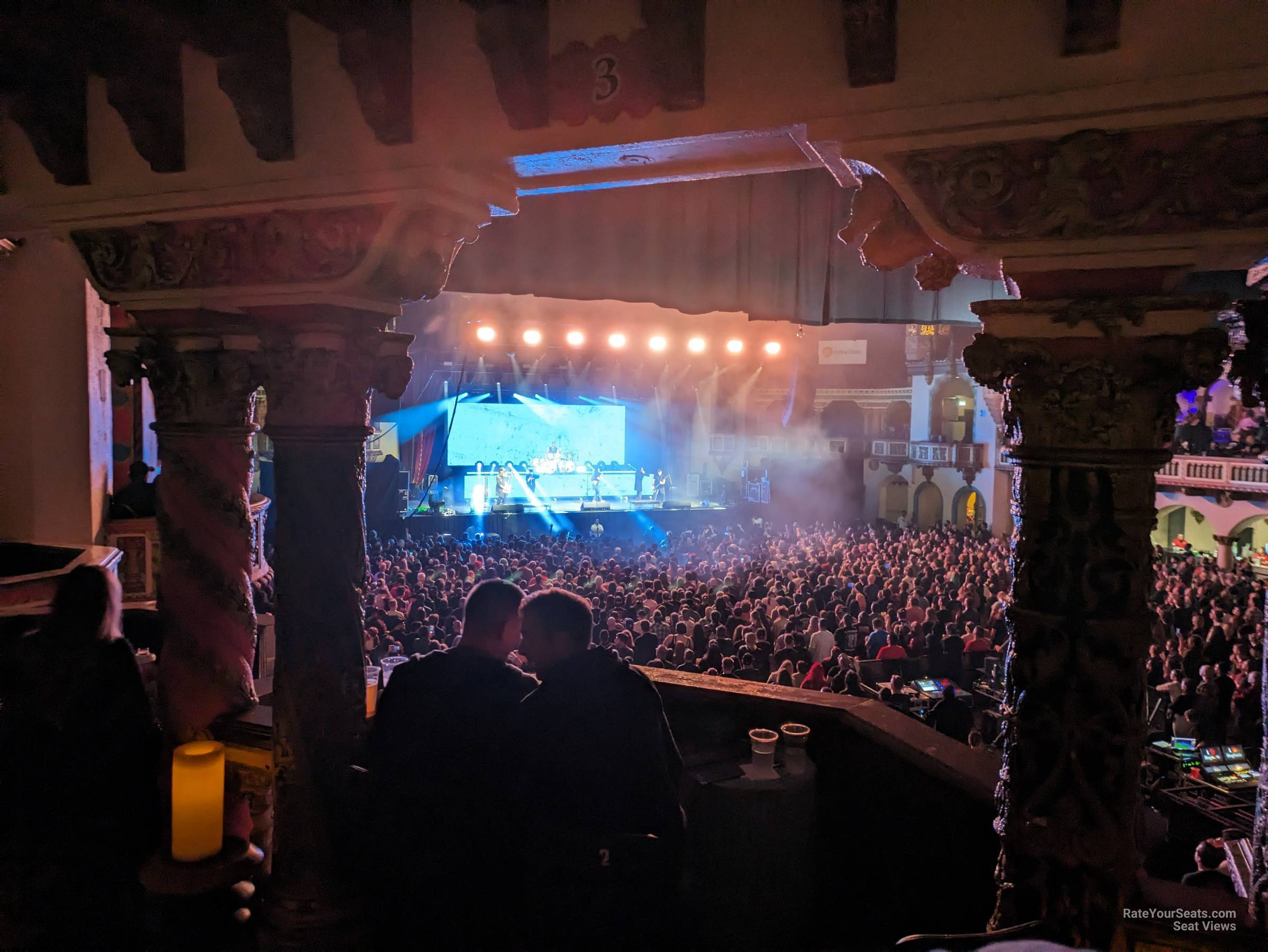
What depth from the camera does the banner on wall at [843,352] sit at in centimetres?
3325

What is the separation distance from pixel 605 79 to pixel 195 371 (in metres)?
2.08

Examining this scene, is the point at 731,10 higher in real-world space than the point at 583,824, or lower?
higher

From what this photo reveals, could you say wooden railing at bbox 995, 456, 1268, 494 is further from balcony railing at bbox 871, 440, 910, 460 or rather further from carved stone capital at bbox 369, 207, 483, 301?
carved stone capital at bbox 369, 207, 483, 301

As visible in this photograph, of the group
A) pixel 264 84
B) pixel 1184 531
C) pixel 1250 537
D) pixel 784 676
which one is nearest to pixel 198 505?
pixel 264 84

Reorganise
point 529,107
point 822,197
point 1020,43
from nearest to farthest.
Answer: point 1020,43, point 529,107, point 822,197

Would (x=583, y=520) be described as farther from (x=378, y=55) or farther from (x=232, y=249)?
(x=378, y=55)

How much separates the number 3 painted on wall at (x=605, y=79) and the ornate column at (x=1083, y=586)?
129 cm

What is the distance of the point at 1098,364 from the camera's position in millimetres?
A: 2193

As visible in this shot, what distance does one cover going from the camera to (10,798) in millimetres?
2848

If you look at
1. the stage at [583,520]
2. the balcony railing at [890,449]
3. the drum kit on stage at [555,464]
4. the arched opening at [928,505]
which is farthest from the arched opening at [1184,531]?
the drum kit on stage at [555,464]

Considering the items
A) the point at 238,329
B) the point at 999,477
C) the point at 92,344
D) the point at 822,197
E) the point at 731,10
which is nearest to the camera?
the point at 731,10

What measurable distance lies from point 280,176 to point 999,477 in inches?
1076

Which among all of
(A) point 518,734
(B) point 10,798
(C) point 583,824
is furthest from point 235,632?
(C) point 583,824

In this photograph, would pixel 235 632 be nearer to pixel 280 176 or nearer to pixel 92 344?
pixel 280 176
